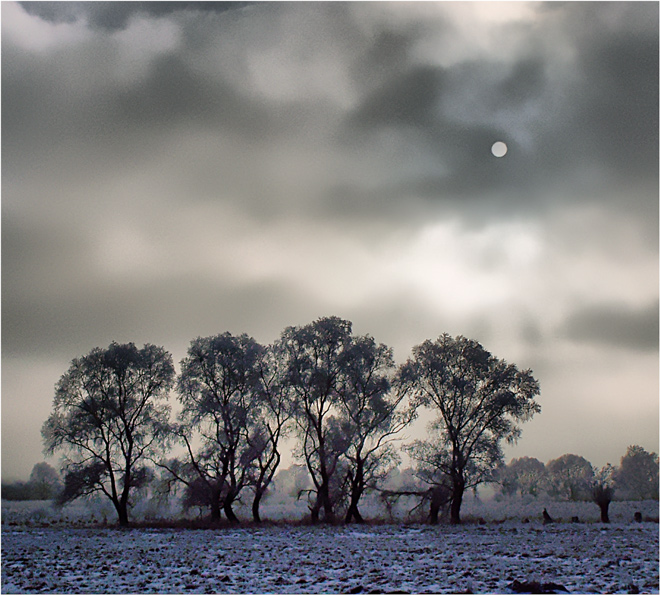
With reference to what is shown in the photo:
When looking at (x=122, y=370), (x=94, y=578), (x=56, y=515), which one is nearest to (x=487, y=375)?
(x=122, y=370)

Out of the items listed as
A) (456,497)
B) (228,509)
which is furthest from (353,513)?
(228,509)

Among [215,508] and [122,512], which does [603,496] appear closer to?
[215,508]

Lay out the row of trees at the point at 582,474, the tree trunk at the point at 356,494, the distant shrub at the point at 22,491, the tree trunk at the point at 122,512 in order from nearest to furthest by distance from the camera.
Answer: the tree trunk at the point at 122,512 → the tree trunk at the point at 356,494 → the distant shrub at the point at 22,491 → the row of trees at the point at 582,474

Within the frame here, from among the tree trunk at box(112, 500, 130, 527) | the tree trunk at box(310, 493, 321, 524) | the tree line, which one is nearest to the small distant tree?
the tree line

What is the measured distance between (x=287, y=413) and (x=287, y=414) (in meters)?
0.12

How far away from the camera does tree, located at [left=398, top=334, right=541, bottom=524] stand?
4159cm

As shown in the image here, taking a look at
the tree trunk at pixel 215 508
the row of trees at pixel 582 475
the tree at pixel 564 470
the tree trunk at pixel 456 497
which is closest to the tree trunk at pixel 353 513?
the tree trunk at pixel 456 497

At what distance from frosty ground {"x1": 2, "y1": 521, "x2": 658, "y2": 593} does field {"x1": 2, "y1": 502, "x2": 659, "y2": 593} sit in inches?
1.3

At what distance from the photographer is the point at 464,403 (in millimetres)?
43812

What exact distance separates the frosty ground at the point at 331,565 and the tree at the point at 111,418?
45.0 ft

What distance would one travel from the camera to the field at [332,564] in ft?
45.0

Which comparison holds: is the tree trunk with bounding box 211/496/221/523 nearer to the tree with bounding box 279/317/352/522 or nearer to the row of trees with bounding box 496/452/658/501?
the tree with bounding box 279/317/352/522

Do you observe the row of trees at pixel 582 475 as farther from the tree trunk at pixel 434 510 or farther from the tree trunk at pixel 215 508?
the tree trunk at pixel 215 508

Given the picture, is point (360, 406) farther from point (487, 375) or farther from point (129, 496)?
point (129, 496)
